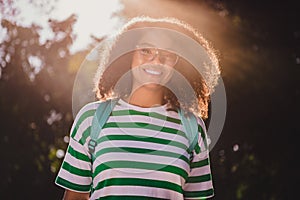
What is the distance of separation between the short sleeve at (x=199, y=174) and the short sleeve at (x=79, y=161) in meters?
0.28

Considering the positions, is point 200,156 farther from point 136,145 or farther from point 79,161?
point 79,161

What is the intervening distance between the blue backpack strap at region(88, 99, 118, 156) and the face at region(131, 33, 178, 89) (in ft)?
0.36

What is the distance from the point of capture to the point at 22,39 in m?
7.67

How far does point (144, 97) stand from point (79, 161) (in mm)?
270

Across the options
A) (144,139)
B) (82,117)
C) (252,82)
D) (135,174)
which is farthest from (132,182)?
(252,82)

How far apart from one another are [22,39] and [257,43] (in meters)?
2.45

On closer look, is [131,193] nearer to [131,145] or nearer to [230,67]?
[131,145]

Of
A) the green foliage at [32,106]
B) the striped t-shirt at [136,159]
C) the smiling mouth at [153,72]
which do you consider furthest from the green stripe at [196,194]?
the green foliage at [32,106]

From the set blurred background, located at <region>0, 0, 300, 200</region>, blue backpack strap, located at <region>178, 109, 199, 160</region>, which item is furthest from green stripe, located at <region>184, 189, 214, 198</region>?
blurred background, located at <region>0, 0, 300, 200</region>

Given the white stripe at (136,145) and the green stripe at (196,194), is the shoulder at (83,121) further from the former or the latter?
the green stripe at (196,194)

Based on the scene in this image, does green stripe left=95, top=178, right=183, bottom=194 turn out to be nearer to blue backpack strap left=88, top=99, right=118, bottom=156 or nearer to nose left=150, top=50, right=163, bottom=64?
blue backpack strap left=88, top=99, right=118, bottom=156

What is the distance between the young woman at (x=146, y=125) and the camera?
6.72 ft

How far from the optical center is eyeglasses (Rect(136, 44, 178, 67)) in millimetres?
2190

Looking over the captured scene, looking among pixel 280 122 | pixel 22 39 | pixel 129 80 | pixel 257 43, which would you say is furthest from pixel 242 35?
pixel 129 80
